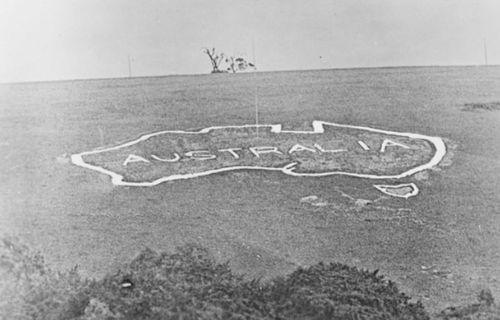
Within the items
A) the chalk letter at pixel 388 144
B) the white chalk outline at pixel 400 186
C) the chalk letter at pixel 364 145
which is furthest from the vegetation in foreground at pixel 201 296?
the chalk letter at pixel 388 144

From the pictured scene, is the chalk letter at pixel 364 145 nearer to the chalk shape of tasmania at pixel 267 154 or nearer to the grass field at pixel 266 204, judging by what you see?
the chalk shape of tasmania at pixel 267 154

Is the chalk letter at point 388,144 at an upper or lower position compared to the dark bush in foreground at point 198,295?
upper

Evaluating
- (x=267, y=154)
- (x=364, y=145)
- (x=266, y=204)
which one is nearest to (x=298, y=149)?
(x=267, y=154)

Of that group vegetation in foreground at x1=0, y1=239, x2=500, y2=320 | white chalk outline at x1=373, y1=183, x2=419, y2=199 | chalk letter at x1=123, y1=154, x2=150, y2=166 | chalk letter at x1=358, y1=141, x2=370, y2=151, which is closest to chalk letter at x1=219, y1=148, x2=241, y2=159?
chalk letter at x1=123, y1=154, x2=150, y2=166

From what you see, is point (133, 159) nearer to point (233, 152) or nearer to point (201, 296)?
point (233, 152)

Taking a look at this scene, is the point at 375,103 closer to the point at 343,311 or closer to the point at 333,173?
the point at 333,173

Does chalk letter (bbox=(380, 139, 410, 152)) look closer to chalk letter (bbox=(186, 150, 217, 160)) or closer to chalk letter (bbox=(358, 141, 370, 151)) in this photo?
chalk letter (bbox=(358, 141, 370, 151))

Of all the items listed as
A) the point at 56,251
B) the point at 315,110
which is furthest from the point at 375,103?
the point at 56,251
